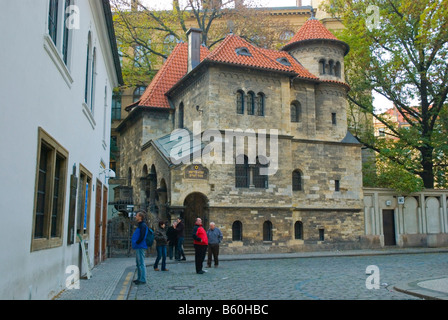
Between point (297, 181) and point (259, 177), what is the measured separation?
3.23 m

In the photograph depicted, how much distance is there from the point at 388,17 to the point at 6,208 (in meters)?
30.3

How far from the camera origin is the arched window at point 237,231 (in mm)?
24734

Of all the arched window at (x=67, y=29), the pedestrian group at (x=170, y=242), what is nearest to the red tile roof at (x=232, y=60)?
the pedestrian group at (x=170, y=242)

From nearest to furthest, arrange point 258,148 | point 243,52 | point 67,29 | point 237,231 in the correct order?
1. point 67,29
2. point 237,231
3. point 258,148
4. point 243,52

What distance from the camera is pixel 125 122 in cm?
3522

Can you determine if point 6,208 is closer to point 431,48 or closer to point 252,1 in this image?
point 431,48

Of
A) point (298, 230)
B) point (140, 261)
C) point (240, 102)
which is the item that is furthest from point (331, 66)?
point (140, 261)

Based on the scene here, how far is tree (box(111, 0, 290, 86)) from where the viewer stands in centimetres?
3544

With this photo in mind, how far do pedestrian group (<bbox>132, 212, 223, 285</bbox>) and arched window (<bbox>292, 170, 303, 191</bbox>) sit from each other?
997 centimetres

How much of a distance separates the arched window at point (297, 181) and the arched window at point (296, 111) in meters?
3.35

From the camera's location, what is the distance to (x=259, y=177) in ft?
84.1

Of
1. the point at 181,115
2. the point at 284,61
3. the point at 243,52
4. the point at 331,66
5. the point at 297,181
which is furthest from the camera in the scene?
the point at 331,66

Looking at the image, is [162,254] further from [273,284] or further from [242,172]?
[242,172]

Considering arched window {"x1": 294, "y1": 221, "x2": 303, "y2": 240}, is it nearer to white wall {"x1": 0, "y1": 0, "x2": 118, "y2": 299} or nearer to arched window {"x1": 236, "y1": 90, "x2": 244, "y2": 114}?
arched window {"x1": 236, "y1": 90, "x2": 244, "y2": 114}
